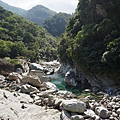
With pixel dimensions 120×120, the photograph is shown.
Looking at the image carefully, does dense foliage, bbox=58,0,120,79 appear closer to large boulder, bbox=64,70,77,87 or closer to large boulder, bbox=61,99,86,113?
large boulder, bbox=64,70,77,87

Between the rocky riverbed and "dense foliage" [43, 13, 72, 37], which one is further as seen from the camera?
"dense foliage" [43, 13, 72, 37]

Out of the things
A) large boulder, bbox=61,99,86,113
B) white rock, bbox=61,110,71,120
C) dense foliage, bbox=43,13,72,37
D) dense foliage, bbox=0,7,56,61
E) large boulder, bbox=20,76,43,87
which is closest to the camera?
white rock, bbox=61,110,71,120

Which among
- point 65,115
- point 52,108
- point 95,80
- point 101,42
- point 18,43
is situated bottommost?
point 52,108

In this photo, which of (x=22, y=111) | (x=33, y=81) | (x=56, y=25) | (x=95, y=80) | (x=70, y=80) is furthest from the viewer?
(x=56, y=25)

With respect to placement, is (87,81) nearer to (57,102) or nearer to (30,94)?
(30,94)

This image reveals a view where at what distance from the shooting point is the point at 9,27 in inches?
3452

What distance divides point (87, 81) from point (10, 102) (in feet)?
65.5

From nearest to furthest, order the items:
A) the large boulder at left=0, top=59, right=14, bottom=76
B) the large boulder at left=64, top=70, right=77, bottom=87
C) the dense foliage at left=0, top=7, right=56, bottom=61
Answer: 1. the large boulder at left=64, top=70, right=77, bottom=87
2. the large boulder at left=0, top=59, right=14, bottom=76
3. the dense foliage at left=0, top=7, right=56, bottom=61

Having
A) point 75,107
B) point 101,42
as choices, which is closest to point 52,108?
point 75,107

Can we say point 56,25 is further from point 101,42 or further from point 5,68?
point 101,42

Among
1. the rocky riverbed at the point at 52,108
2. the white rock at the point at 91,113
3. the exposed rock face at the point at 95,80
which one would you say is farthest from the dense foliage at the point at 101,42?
the white rock at the point at 91,113

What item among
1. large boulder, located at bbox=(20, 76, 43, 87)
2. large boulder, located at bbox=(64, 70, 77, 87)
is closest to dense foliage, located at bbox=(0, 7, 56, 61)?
large boulder, located at bbox=(64, 70, 77, 87)

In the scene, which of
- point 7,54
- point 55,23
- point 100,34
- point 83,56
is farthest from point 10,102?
point 55,23

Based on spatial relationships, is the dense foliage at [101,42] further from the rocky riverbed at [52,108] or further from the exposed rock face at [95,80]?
the rocky riverbed at [52,108]
